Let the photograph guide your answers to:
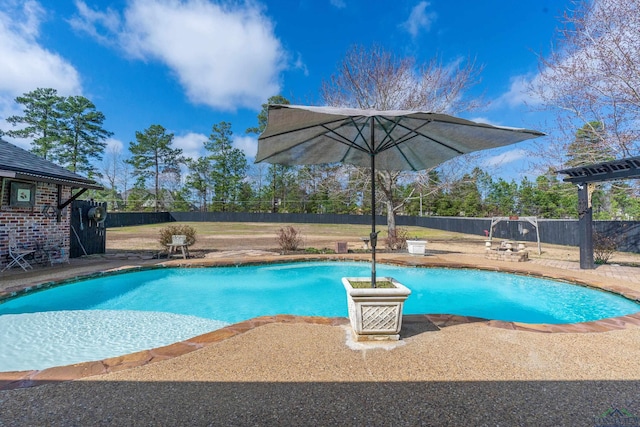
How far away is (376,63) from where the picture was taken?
12711 mm

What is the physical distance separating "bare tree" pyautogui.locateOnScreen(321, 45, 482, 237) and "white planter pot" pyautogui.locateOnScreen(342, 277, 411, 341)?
987 cm

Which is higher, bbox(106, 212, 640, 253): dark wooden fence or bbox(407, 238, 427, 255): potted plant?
bbox(106, 212, 640, 253): dark wooden fence

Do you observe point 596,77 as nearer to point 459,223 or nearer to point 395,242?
point 395,242

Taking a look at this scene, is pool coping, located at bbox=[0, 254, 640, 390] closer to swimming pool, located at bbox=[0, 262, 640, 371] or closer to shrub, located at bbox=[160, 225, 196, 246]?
swimming pool, located at bbox=[0, 262, 640, 371]

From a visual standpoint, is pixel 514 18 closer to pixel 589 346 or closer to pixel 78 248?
pixel 589 346

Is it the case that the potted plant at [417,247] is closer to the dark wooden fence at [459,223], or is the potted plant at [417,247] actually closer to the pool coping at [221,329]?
the pool coping at [221,329]

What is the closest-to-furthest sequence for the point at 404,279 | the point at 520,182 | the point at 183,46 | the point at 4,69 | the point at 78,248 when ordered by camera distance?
the point at 404,279 < the point at 78,248 < the point at 183,46 < the point at 4,69 < the point at 520,182

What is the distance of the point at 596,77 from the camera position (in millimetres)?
9039

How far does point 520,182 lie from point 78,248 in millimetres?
32711

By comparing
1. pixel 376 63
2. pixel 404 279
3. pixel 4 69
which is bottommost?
pixel 404 279

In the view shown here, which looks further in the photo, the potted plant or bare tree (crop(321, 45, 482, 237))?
bare tree (crop(321, 45, 482, 237))

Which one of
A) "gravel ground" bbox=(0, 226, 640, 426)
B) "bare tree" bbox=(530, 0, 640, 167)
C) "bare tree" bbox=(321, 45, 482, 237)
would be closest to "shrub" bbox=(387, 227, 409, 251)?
"bare tree" bbox=(321, 45, 482, 237)

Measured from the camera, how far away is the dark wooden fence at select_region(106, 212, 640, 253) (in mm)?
10150

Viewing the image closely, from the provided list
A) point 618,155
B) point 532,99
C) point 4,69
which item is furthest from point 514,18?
point 4,69
